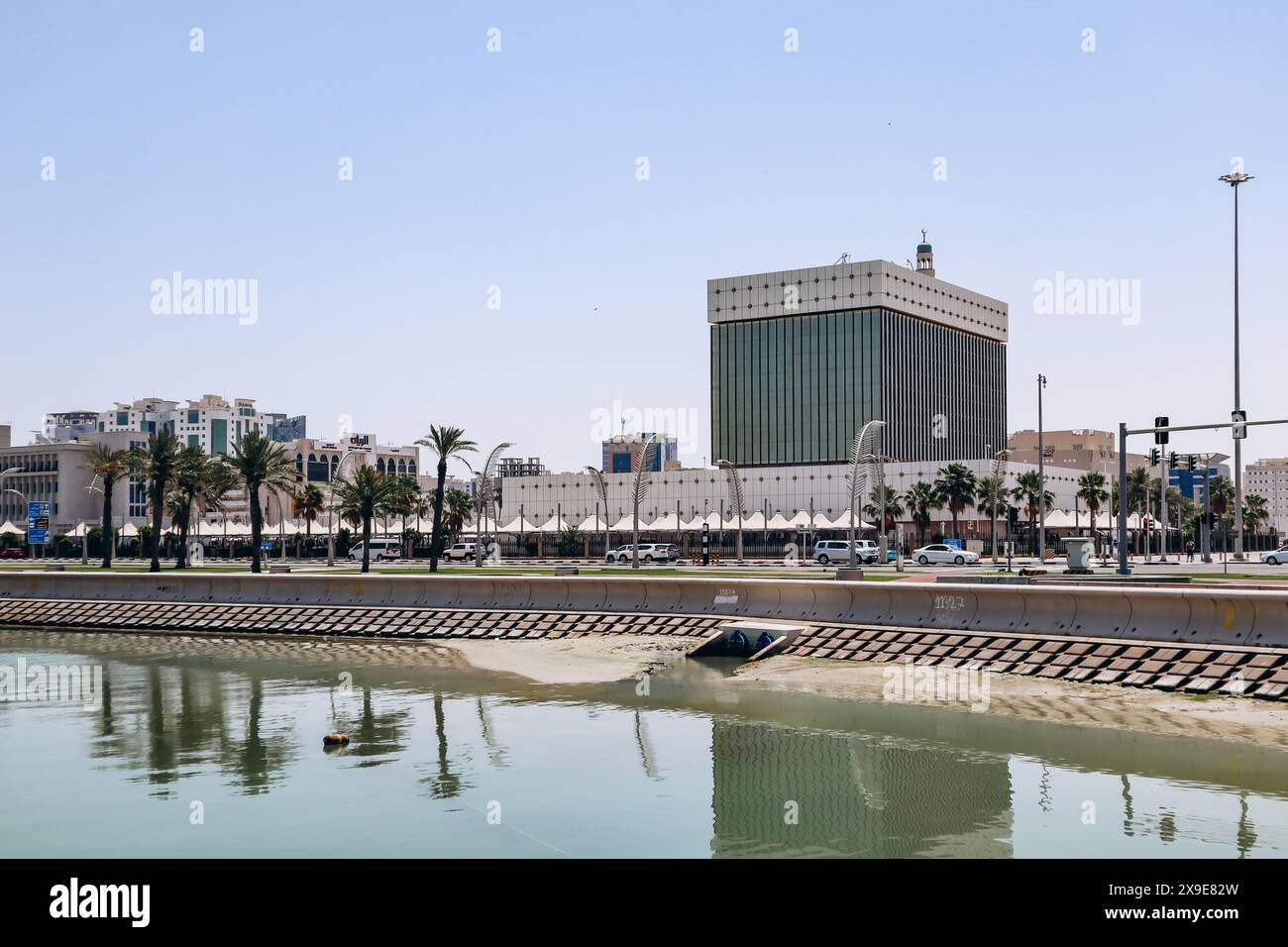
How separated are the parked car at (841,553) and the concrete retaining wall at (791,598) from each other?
1579 inches

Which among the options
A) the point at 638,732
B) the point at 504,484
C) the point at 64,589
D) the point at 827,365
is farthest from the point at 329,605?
the point at 827,365

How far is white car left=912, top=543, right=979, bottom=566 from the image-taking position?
85.4 meters

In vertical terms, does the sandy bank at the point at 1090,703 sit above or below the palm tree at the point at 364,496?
below

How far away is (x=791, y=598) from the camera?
42.1m

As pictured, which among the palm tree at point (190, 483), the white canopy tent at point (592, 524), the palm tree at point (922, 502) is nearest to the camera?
the palm tree at point (190, 483)

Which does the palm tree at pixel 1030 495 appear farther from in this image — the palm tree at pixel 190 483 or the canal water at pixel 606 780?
the canal water at pixel 606 780

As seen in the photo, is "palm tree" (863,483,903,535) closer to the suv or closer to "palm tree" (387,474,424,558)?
the suv

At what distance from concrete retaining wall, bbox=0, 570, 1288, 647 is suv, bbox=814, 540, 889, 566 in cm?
4010

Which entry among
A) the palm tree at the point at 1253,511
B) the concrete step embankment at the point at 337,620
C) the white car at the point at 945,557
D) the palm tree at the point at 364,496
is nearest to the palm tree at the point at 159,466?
the palm tree at the point at 364,496

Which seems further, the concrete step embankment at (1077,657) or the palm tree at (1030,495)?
the palm tree at (1030,495)

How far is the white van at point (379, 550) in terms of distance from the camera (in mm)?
117488

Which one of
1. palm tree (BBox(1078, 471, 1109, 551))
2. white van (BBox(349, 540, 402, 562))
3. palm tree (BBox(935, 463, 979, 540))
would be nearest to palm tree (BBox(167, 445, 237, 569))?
white van (BBox(349, 540, 402, 562))

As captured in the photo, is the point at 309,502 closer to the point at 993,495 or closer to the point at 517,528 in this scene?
the point at 517,528

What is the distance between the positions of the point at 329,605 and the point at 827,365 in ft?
411
